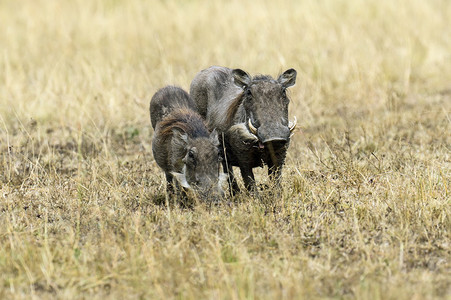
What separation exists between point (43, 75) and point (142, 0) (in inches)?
189

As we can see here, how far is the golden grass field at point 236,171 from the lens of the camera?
4.14m

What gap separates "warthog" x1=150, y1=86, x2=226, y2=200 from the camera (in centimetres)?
531

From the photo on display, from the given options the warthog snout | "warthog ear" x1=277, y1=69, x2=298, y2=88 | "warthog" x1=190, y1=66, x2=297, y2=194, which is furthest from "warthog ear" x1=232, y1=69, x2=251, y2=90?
the warthog snout

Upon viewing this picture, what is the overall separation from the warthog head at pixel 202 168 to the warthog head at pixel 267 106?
329 mm

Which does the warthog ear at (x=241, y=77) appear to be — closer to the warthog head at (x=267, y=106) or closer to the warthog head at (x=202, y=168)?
the warthog head at (x=267, y=106)

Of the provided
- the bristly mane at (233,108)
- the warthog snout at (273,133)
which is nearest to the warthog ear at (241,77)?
the bristly mane at (233,108)

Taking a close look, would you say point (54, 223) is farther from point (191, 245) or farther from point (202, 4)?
point (202, 4)

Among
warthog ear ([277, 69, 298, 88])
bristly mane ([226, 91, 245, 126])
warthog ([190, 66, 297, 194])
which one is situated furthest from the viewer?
bristly mane ([226, 91, 245, 126])

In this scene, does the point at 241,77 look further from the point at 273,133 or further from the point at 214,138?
the point at 273,133

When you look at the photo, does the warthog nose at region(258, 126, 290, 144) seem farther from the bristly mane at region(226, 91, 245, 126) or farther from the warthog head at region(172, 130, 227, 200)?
the bristly mane at region(226, 91, 245, 126)

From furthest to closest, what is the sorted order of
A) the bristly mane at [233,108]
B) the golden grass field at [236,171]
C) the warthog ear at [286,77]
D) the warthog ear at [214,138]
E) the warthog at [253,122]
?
the bristly mane at [233,108] → the warthog ear at [286,77] → the warthog ear at [214,138] → the warthog at [253,122] → the golden grass field at [236,171]

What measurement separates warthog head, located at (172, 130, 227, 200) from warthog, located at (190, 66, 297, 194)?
26 centimetres

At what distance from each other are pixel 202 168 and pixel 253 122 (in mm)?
491

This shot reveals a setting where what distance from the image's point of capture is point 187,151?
17.8ft
